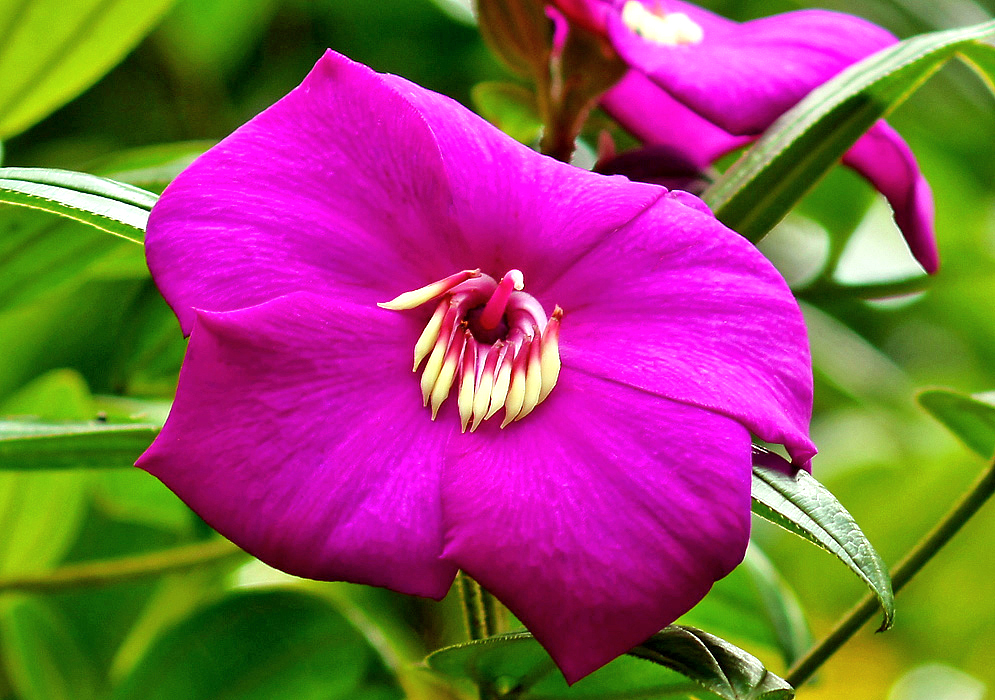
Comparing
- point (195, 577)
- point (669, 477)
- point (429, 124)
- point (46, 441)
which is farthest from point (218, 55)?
point (669, 477)

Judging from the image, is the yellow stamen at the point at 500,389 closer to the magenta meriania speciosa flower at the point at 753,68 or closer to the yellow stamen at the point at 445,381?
the yellow stamen at the point at 445,381

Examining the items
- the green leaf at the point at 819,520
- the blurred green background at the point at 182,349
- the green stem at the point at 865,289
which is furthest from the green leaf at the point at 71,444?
the green stem at the point at 865,289

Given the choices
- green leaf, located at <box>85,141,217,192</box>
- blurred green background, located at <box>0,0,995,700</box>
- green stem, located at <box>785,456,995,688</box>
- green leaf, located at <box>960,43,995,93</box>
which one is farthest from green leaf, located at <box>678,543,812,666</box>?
green leaf, located at <box>85,141,217,192</box>

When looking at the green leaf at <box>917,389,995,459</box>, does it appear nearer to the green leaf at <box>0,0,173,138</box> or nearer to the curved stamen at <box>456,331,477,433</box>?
the curved stamen at <box>456,331,477,433</box>

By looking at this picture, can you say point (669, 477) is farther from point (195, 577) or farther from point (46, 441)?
point (195, 577)

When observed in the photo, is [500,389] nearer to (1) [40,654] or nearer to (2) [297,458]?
(2) [297,458]

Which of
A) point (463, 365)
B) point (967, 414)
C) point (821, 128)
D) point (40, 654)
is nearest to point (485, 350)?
point (463, 365)
